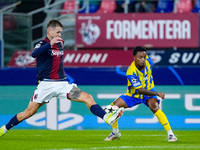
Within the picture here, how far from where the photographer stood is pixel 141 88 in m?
8.07

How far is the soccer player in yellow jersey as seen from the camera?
803 cm

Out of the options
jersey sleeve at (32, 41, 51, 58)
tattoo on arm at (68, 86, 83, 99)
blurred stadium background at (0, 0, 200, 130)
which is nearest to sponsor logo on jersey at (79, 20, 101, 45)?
blurred stadium background at (0, 0, 200, 130)

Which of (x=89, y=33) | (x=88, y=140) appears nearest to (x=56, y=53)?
(x=88, y=140)

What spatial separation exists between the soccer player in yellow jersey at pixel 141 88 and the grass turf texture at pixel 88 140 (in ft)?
1.11

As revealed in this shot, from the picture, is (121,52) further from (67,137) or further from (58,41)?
(58,41)

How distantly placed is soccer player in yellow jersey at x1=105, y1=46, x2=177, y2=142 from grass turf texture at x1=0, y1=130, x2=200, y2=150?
0.34 meters

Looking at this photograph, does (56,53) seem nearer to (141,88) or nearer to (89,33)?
(141,88)

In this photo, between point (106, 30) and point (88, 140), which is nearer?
point (88, 140)

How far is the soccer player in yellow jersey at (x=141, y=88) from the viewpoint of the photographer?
803 cm

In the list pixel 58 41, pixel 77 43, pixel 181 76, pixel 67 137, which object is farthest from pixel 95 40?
pixel 58 41

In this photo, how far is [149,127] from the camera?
10523 mm

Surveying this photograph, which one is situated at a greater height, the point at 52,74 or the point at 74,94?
the point at 52,74

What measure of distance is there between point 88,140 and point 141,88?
107 centimetres

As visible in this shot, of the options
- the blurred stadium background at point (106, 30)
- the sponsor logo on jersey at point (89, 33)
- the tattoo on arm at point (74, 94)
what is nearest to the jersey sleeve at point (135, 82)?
the tattoo on arm at point (74, 94)
